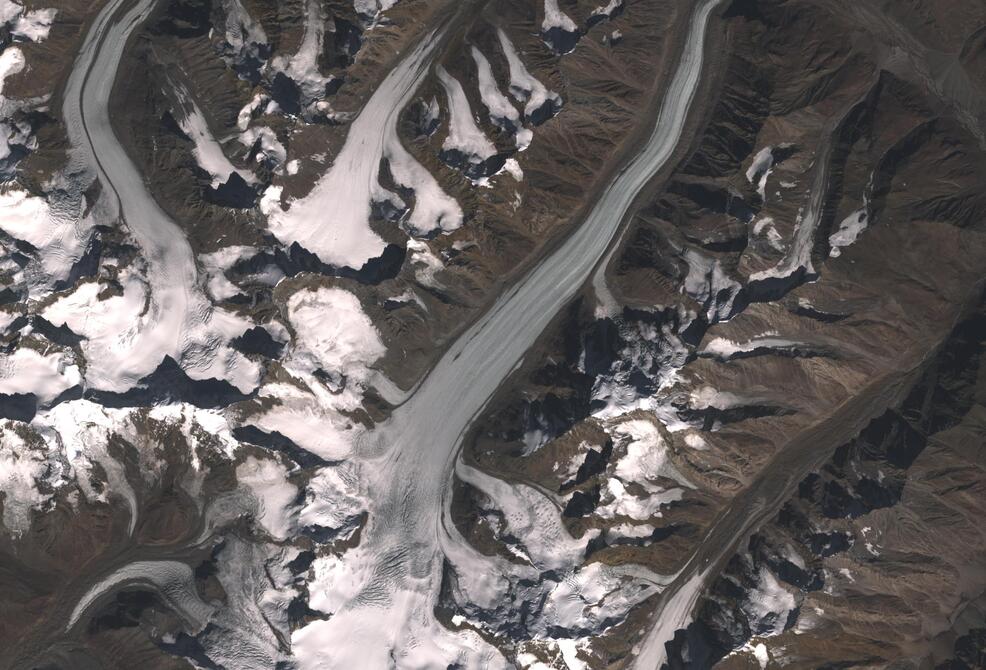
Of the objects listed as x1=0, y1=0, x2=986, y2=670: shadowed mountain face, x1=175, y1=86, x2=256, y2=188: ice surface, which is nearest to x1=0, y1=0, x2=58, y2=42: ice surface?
x1=0, y1=0, x2=986, y2=670: shadowed mountain face

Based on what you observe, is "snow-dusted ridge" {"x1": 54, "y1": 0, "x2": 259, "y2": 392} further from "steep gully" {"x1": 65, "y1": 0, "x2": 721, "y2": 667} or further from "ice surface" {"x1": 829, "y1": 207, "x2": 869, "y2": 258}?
"ice surface" {"x1": 829, "y1": 207, "x2": 869, "y2": 258}

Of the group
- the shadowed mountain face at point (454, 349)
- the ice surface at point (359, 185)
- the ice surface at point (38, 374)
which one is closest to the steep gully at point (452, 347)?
the shadowed mountain face at point (454, 349)

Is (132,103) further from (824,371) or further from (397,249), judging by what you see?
(824,371)

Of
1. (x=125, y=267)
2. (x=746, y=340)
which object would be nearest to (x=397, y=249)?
(x=125, y=267)

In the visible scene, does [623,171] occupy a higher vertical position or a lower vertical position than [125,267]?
higher

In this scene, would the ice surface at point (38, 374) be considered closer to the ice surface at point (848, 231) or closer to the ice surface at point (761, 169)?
the ice surface at point (761, 169)


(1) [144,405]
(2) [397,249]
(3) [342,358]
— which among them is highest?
(2) [397,249]

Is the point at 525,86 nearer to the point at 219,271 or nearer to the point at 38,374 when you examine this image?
the point at 219,271
